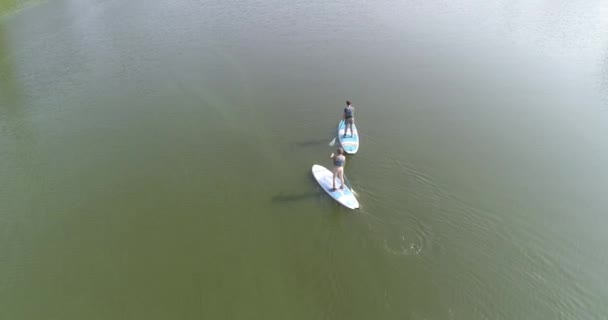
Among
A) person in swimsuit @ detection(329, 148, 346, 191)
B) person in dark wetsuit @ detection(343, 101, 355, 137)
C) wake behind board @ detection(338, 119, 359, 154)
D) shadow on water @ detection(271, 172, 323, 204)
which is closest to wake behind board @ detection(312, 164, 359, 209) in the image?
person in swimsuit @ detection(329, 148, 346, 191)

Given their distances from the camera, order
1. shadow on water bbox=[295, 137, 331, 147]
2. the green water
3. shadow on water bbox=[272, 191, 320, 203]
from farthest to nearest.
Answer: shadow on water bbox=[295, 137, 331, 147], shadow on water bbox=[272, 191, 320, 203], the green water

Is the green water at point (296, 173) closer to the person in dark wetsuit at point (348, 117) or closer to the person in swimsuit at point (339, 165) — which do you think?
the person in swimsuit at point (339, 165)

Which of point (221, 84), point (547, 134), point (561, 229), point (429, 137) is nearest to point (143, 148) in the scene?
point (221, 84)

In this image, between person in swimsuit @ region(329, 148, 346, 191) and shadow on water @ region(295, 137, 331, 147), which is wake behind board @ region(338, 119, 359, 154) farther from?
person in swimsuit @ region(329, 148, 346, 191)

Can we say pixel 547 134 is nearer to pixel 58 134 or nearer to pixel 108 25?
pixel 58 134

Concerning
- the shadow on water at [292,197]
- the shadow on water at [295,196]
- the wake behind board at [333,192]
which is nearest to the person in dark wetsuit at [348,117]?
the wake behind board at [333,192]

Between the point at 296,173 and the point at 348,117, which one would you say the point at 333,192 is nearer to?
the point at 296,173
